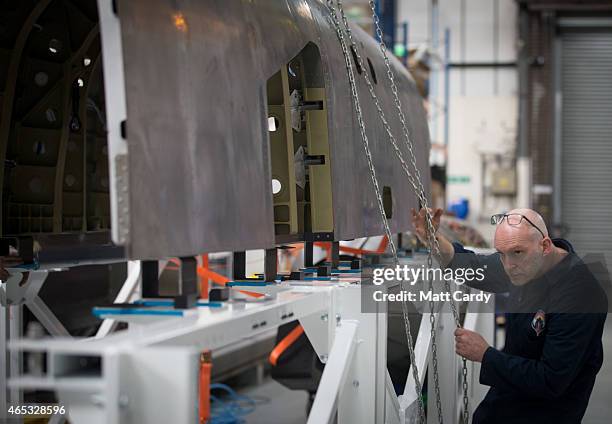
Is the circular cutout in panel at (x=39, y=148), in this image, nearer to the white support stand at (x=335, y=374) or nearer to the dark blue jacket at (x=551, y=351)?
the white support stand at (x=335, y=374)

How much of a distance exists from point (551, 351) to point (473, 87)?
17.2 meters

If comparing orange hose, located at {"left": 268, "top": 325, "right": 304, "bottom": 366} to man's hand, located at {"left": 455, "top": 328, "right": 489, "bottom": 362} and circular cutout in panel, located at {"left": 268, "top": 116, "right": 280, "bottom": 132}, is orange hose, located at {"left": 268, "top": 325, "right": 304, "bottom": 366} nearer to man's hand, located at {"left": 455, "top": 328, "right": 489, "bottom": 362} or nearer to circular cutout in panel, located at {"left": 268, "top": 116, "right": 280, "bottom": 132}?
man's hand, located at {"left": 455, "top": 328, "right": 489, "bottom": 362}

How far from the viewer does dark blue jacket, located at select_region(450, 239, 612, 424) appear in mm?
4277

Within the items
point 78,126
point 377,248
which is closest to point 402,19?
point 377,248

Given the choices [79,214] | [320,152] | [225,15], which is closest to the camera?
[225,15]

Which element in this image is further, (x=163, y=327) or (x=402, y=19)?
(x=402, y=19)

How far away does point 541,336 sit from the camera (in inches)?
175

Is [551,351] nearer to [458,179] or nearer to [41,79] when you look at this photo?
[41,79]

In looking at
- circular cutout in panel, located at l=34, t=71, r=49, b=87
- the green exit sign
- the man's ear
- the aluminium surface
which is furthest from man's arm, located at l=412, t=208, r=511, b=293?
the green exit sign

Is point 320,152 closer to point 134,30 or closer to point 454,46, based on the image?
point 134,30

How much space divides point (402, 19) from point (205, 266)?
49.4 ft

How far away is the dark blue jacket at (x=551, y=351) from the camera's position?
428 cm

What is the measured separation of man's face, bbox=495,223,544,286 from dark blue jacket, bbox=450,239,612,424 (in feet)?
0.23

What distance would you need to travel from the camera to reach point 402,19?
21.3m
